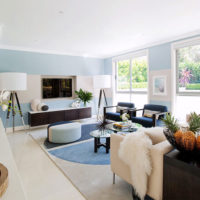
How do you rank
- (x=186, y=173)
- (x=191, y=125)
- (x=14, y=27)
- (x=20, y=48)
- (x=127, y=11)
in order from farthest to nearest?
(x=20, y=48) → (x=14, y=27) → (x=127, y=11) → (x=191, y=125) → (x=186, y=173)

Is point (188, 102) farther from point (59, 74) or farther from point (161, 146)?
point (59, 74)

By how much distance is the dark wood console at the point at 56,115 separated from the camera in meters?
4.98

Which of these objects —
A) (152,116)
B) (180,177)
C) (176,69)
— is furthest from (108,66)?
(180,177)

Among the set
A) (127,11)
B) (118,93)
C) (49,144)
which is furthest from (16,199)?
(118,93)

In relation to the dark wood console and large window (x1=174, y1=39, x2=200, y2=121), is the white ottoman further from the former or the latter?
large window (x1=174, y1=39, x2=200, y2=121)

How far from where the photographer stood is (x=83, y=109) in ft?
19.7

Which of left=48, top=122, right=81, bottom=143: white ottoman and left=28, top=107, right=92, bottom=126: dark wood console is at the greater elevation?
left=28, top=107, right=92, bottom=126: dark wood console

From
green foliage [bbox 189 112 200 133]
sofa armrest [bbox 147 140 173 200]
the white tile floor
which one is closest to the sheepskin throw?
sofa armrest [bbox 147 140 173 200]

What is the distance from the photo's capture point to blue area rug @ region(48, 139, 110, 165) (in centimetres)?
296

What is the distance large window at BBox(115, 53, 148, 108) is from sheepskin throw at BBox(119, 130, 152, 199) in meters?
3.85

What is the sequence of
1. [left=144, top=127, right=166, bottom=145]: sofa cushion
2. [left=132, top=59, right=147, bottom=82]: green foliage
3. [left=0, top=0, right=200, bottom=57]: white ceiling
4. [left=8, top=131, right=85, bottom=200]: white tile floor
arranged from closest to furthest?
[left=144, top=127, right=166, bottom=145]: sofa cushion, [left=8, top=131, right=85, bottom=200]: white tile floor, [left=0, top=0, right=200, bottom=57]: white ceiling, [left=132, top=59, right=147, bottom=82]: green foliage

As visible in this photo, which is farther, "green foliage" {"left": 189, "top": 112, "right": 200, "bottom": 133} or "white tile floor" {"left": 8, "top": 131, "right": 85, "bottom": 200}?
"white tile floor" {"left": 8, "top": 131, "right": 85, "bottom": 200}

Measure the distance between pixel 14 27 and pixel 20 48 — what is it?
1.68 metres

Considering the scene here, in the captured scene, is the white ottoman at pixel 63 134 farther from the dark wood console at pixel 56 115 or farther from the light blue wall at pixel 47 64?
the light blue wall at pixel 47 64
